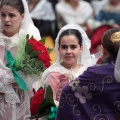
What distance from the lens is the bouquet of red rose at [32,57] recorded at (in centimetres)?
739

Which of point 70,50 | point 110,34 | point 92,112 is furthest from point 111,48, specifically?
point 70,50

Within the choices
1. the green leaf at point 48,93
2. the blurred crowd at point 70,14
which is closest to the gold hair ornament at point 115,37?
the green leaf at point 48,93

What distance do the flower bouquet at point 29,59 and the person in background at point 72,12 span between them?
5.89 m

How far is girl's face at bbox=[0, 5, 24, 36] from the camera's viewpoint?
760 centimetres

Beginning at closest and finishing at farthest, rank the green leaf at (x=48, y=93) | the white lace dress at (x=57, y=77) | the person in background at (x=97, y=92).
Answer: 1. the person in background at (x=97, y=92)
2. the green leaf at (x=48, y=93)
3. the white lace dress at (x=57, y=77)

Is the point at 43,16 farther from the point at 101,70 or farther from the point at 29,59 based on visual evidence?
the point at 101,70

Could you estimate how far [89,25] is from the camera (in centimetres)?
1293

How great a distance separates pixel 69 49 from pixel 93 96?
1.56 metres

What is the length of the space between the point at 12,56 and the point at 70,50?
2.07 feet

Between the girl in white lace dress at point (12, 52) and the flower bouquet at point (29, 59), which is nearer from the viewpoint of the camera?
the flower bouquet at point (29, 59)

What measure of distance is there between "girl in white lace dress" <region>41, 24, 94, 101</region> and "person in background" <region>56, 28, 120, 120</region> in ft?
3.44

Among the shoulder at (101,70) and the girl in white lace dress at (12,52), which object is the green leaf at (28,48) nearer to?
the girl in white lace dress at (12,52)

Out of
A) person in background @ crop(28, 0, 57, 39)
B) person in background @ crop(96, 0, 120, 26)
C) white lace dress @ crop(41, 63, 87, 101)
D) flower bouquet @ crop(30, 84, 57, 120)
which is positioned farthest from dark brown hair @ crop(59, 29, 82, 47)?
person in background @ crop(28, 0, 57, 39)

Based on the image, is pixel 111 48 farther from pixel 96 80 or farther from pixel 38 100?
pixel 38 100
